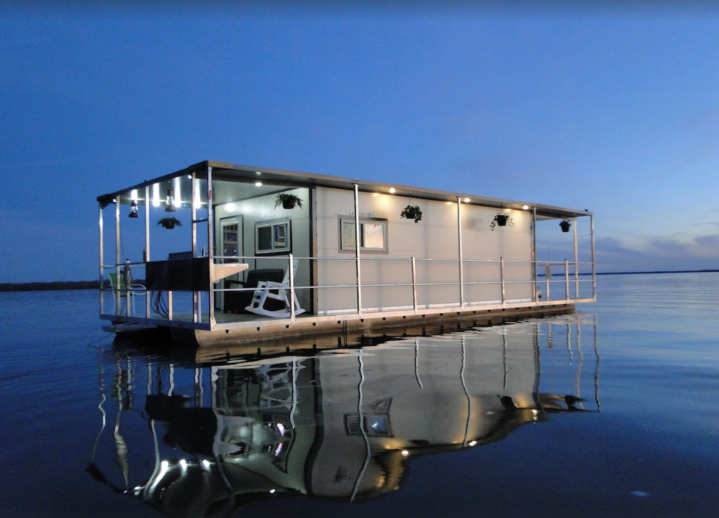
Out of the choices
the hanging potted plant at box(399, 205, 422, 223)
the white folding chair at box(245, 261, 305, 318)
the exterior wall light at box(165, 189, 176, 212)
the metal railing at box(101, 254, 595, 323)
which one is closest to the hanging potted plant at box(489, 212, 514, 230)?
the metal railing at box(101, 254, 595, 323)

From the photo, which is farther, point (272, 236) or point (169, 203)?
point (272, 236)

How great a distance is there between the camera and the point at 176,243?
47125mm

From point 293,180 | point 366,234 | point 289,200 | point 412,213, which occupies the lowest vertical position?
point 366,234

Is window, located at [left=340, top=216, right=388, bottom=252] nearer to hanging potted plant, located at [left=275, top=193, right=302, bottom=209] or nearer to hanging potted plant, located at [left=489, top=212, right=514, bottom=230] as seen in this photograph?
hanging potted plant, located at [left=275, top=193, right=302, bottom=209]

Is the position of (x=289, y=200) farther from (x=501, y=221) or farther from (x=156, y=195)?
(x=501, y=221)

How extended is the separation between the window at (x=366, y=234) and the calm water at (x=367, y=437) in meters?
3.55

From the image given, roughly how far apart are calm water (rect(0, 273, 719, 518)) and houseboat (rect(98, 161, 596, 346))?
185 centimetres

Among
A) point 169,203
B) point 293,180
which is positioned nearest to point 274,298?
point 293,180

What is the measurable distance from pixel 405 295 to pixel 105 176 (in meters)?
98.3

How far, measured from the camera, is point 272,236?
10.4 meters

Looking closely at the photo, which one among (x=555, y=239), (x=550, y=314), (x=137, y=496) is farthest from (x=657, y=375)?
(x=555, y=239)

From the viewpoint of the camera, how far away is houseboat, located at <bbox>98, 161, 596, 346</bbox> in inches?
322

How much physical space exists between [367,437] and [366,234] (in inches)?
280

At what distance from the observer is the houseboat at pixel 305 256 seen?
8.17 meters
